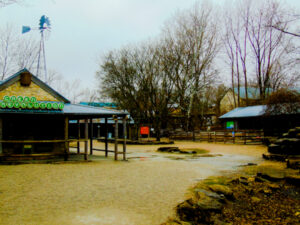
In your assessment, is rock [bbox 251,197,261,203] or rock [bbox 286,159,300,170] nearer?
rock [bbox 251,197,261,203]

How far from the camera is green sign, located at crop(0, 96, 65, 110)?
12648mm

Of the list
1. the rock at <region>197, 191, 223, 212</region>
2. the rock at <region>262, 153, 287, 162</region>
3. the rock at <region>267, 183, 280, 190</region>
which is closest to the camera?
the rock at <region>197, 191, 223, 212</region>

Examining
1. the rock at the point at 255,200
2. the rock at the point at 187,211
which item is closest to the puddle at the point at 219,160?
the rock at the point at 255,200

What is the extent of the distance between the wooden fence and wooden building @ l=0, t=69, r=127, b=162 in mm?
15436

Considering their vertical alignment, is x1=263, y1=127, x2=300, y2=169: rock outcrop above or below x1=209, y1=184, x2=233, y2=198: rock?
above

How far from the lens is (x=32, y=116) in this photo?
14.6 meters

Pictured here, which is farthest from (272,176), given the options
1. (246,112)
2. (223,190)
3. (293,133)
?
(246,112)

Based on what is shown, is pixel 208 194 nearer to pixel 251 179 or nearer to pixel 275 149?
pixel 251 179

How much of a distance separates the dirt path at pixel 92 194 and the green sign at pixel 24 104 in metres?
3.04

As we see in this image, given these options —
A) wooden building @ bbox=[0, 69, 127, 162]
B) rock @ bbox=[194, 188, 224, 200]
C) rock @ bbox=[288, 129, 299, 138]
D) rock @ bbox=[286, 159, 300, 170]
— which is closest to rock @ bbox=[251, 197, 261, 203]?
rock @ bbox=[194, 188, 224, 200]

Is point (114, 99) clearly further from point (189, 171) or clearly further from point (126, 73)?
point (189, 171)

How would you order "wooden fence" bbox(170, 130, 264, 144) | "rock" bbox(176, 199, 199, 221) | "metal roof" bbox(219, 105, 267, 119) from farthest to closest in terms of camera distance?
"metal roof" bbox(219, 105, 267, 119)
"wooden fence" bbox(170, 130, 264, 144)
"rock" bbox(176, 199, 199, 221)

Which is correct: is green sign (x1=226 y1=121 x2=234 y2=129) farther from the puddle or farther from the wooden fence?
the puddle

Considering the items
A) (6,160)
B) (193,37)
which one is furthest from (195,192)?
(193,37)
